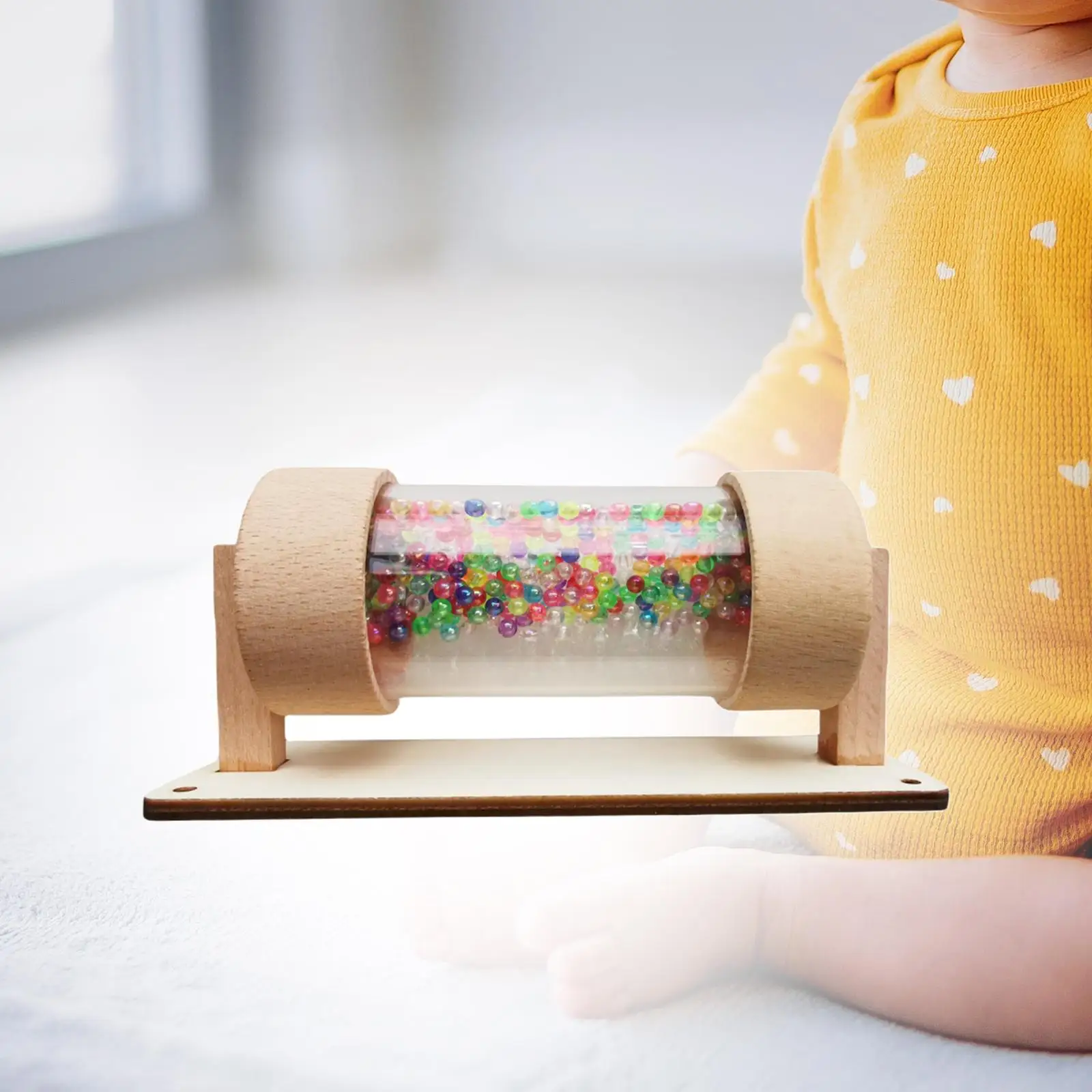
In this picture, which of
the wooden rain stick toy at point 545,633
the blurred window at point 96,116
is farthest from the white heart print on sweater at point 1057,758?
the blurred window at point 96,116

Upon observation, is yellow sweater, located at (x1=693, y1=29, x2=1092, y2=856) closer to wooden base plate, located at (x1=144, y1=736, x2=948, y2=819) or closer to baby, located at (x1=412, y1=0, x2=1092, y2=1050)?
baby, located at (x1=412, y1=0, x2=1092, y2=1050)

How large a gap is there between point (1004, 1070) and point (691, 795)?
315 mm

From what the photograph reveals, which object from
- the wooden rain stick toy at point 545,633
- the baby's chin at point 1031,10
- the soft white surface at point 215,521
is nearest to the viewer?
the wooden rain stick toy at point 545,633

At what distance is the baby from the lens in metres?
0.71

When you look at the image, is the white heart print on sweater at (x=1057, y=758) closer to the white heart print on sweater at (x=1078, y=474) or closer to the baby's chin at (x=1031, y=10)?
the white heart print on sweater at (x=1078, y=474)

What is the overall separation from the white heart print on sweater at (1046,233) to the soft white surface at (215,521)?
7.5 inches

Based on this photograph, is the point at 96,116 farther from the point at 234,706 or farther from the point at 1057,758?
the point at 1057,758

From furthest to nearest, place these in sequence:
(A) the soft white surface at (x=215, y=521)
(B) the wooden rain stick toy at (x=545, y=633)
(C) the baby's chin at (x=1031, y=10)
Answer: (A) the soft white surface at (x=215, y=521)
(C) the baby's chin at (x=1031, y=10)
(B) the wooden rain stick toy at (x=545, y=633)

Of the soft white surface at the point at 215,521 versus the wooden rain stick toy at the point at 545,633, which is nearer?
the wooden rain stick toy at the point at 545,633

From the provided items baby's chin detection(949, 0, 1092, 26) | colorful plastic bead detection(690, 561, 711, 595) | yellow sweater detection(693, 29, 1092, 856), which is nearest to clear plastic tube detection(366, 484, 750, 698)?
colorful plastic bead detection(690, 561, 711, 595)

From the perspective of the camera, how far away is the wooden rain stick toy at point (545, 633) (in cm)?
58

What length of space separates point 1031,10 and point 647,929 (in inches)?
25.3

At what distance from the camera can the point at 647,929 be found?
30.3 inches

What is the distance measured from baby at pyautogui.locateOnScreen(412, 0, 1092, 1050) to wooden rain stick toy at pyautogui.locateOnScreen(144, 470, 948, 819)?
152 mm
